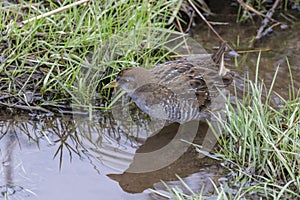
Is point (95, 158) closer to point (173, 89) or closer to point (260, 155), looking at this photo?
point (173, 89)

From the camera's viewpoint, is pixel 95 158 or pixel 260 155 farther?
pixel 95 158

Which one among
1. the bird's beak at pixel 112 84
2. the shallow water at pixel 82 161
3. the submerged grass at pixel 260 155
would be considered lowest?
the shallow water at pixel 82 161

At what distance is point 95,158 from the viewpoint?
4.49m

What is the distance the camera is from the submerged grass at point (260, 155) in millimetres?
4008

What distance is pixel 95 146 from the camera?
15.2ft

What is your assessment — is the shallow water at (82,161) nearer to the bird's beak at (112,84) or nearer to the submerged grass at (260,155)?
the submerged grass at (260,155)

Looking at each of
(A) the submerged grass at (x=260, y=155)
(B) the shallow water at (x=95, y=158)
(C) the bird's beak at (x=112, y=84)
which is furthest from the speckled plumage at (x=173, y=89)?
(A) the submerged grass at (x=260, y=155)

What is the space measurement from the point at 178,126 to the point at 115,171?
90 centimetres

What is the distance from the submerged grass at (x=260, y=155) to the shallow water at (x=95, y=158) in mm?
150

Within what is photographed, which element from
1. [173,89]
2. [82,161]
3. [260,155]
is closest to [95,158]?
[82,161]

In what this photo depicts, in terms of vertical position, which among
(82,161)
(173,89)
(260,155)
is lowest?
(82,161)

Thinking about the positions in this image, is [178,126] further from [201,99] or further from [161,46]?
[161,46]

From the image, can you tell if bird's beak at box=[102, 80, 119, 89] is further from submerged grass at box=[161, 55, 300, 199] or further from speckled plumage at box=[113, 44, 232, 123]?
submerged grass at box=[161, 55, 300, 199]

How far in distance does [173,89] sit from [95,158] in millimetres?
834
